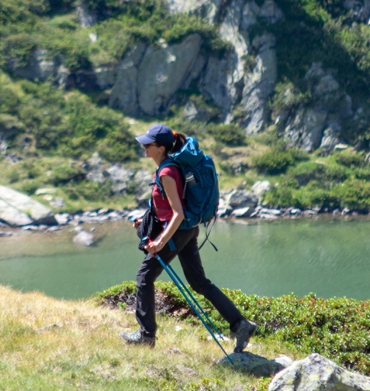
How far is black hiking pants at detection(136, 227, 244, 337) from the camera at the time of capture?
14.5ft

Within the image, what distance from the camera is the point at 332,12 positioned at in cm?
4825

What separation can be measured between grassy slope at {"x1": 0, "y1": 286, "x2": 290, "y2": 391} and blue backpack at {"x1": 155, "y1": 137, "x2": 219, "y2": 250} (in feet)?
3.67

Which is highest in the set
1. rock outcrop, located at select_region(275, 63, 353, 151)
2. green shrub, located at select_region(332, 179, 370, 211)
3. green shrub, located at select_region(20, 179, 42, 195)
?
rock outcrop, located at select_region(275, 63, 353, 151)

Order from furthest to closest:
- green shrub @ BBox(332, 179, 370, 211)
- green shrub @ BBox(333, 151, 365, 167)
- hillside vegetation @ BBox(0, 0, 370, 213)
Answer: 1. green shrub @ BBox(333, 151, 365, 167)
2. hillside vegetation @ BBox(0, 0, 370, 213)
3. green shrub @ BBox(332, 179, 370, 211)

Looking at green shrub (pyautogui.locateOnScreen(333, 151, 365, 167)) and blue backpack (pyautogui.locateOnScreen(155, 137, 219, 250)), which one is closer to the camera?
blue backpack (pyautogui.locateOnScreen(155, 137, 219, 250))

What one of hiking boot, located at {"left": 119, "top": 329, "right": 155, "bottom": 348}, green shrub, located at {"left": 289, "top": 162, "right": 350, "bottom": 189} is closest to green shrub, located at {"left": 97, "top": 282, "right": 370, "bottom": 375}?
hiking boot, located at {"left": 119, "top": 329, "right": 155, "bottom": 348}

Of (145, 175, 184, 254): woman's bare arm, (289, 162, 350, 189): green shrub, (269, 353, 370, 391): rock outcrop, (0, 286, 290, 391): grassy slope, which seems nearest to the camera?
(269, 353, 370, 391): rock outcrop

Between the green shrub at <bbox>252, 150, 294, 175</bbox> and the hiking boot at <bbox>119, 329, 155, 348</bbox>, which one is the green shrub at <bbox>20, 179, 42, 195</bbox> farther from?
the hiking boot at <bbox>119, 329, 155, 348</bbox>

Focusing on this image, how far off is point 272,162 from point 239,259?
17166mm

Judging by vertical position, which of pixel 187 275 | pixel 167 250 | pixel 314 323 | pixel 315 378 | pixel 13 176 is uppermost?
pixel 167 250

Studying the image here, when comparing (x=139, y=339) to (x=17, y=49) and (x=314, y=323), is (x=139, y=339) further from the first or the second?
(x=17, y=49)

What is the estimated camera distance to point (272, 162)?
129ft

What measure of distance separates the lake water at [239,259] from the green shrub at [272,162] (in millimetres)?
6450

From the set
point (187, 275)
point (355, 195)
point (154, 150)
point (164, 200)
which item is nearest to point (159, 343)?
point (187, 275)
